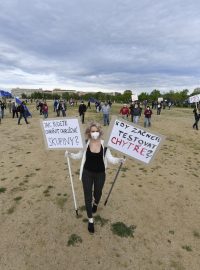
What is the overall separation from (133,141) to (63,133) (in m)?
1.55

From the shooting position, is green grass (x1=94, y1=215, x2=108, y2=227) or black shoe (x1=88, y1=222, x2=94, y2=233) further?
green grass (x1=94, y1=215, x2=108, y2=227)

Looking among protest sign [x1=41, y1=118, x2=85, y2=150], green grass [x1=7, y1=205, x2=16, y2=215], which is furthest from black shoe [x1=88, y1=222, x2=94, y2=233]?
green grass [x1=7, y1=205, x2=16, y2=215]

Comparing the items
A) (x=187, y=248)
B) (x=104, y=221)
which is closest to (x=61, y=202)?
Answer: (x=104, y=221)

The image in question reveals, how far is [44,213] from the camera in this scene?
5363 mm

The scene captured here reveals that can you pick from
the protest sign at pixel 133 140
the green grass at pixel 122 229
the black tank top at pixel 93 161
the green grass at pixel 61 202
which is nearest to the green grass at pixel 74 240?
the green grass at pixel 122 229

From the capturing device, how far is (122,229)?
15.9ft

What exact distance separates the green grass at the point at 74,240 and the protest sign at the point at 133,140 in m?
1.93

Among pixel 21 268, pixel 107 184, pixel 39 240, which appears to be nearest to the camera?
pixel 21 268

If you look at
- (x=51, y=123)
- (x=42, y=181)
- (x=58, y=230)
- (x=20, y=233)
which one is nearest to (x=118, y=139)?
(x=51, y=123)

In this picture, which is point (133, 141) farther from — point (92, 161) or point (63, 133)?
point (63, 133)

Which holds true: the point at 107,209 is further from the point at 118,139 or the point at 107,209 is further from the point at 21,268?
the point at 21,268

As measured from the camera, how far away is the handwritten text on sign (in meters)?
4.84

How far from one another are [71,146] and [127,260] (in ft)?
8.06

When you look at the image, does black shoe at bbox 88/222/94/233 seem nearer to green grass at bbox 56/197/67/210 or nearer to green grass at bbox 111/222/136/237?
green grass at bbox 111/222/136/237
